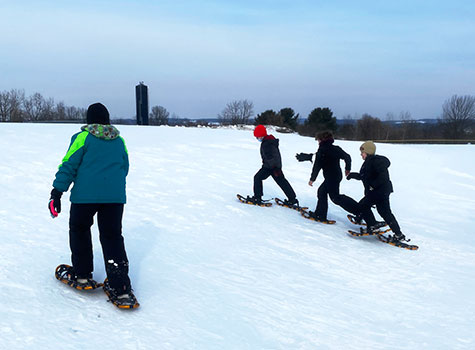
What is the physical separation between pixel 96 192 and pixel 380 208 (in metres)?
5.08

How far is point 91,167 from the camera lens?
354cm

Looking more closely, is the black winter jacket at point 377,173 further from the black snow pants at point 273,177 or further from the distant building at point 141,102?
the distant building at point 141,102

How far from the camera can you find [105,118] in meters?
3.66

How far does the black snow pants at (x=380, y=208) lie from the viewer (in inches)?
269

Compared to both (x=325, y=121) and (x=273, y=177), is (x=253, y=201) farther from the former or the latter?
(x=325, y=121)

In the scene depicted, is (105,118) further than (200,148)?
No

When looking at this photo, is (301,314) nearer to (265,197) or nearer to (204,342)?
(204,342)

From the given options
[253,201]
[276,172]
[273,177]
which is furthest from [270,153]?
[253,201]

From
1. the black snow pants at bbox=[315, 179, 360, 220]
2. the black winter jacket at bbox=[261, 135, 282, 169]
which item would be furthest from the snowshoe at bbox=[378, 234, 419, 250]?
the black winter jacket at bbox=[261, 135, 282, 169]

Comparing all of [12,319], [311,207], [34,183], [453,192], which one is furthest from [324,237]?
[453,192]

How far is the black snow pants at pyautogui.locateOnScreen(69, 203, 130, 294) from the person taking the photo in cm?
363

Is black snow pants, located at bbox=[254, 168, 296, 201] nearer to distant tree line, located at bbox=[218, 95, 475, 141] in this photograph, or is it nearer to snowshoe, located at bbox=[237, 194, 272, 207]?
snowshoe, located at bbox=[237, 194, 272, 207]

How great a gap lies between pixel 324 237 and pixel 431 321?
2.83m

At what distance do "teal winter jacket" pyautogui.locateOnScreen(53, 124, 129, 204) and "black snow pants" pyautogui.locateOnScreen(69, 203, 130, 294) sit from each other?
0.11 m
